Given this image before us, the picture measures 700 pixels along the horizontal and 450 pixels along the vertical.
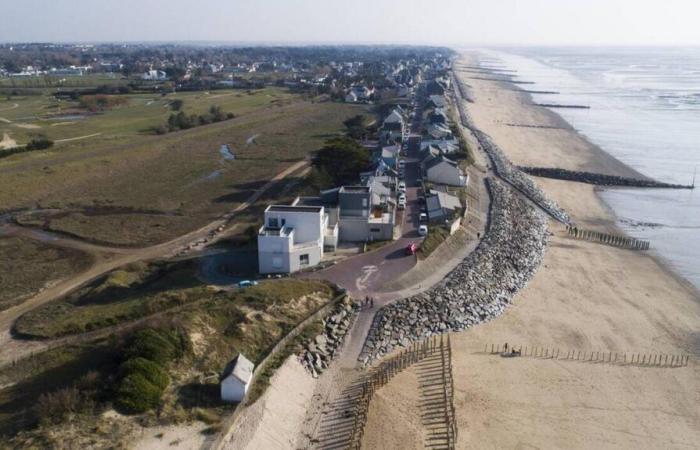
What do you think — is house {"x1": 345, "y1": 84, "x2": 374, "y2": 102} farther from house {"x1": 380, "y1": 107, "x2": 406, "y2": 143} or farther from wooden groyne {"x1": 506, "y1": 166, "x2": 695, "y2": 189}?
wooden groyne {"x1": 506, "y1": 166, "x2": 695, "y2": 189}

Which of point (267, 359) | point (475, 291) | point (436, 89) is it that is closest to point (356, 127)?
point (436, 89)

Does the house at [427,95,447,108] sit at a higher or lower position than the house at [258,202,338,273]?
higher

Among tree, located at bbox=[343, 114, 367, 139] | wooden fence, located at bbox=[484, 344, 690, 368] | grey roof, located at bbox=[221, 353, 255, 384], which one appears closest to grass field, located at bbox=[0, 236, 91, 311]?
grey roof, located at bbox=[221, 353, 255, 384]

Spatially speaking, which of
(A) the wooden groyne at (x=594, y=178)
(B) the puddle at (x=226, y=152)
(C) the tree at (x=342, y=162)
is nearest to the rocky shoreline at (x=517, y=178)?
(A) the wooden groyne at (x=594, y=178)

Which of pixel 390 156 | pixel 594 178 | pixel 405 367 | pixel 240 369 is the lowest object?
pixel 405 367

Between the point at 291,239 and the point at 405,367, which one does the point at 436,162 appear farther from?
the point at 405,367

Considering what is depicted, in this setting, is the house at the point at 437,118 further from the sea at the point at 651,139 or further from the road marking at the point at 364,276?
the road marking at the point at 364,276
